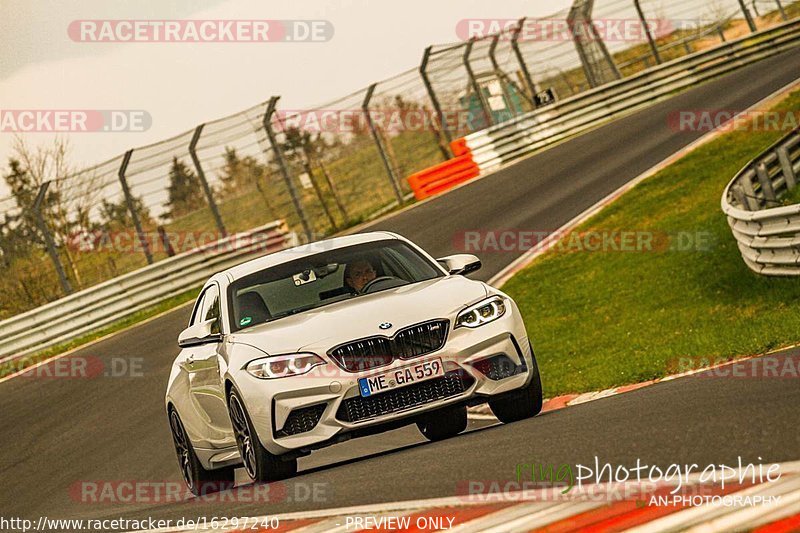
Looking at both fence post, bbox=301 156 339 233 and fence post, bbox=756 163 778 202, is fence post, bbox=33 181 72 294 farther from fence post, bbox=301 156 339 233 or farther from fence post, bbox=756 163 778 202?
fence post, bbox=756 163 778 202

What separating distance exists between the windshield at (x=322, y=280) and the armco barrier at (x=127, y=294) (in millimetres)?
14185

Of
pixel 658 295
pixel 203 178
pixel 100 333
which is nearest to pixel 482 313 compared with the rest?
pixel 658 295

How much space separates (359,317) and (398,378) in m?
0.51

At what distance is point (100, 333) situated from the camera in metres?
23.1

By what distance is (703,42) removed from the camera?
214 feet

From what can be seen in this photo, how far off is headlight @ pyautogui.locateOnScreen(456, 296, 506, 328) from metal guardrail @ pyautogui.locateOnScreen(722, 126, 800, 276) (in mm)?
4821

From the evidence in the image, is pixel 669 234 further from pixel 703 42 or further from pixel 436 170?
pixel 703 42

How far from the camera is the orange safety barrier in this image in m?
28.9

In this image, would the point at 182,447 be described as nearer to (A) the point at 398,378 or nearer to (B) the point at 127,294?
(A) the point at 398,378

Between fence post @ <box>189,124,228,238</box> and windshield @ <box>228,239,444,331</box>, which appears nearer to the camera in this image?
windshield @ <box>228,239,444,331</box>

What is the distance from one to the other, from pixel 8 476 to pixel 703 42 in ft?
185

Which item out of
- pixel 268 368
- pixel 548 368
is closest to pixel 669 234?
pixel 548 368

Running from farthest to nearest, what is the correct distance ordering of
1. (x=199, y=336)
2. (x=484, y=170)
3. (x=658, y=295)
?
(x=484, y=170)
(x=658, y=295)
(x=199, y=336)

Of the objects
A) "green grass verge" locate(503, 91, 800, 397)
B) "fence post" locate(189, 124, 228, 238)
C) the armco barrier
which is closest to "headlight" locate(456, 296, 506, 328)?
"green grass verge" locate(503, 91, 800, 397)
